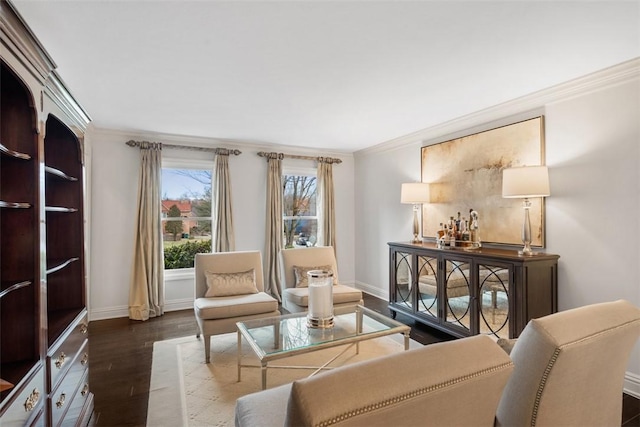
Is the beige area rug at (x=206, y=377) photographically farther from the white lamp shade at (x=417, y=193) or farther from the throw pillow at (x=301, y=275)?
the white lamp shade at (x=417, y=193)

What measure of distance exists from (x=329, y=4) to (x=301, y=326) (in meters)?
2.27

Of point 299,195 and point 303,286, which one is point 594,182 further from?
point 299,195

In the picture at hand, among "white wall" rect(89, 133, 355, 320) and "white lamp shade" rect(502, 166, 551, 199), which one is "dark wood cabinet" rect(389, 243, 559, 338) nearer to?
"white lamp shade" rect(502, 166, 551, 199)

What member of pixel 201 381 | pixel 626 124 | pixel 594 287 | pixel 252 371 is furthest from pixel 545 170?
pixel 201 381

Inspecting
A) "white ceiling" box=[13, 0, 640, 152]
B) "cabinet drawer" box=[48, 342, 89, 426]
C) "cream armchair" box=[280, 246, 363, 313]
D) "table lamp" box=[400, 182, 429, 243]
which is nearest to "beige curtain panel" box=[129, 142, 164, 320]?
"white ceiling" box=[13, 0, 640, 152]

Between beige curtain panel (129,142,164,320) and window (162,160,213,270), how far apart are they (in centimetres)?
28

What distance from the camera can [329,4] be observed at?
176 cm

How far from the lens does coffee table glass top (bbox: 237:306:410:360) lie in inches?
91.2

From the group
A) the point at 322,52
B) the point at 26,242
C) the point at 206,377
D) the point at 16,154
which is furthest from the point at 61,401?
the point at 322,52

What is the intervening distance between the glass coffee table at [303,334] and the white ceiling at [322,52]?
6.65ft

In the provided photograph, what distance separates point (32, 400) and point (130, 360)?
6.09ft

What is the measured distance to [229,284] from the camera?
138 inches

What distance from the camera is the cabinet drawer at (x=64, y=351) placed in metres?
1.61

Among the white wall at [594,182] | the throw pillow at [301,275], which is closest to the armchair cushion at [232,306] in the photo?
the throw pillow at [301,275]
